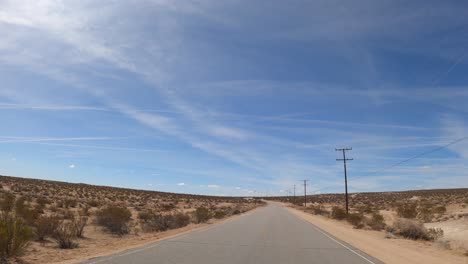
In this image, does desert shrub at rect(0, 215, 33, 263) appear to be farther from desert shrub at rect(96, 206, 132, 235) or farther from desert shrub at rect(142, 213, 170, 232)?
desert shrub at rect(142, 213, 170, 232)

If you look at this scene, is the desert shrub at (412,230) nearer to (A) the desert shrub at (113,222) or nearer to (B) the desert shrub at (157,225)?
(B) the desert shrub at (157,225)

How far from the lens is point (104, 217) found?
83.7 ft

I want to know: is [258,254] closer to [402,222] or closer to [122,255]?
[122,255]

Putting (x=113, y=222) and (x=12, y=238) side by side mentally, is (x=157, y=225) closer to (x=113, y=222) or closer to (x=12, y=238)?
(x=113, y=222)

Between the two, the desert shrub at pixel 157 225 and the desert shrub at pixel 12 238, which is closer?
the desert shrub at pixel 12 238

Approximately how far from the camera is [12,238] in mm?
13031

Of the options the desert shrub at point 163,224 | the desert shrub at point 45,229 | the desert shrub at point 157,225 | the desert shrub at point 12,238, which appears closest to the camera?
the desert shrub at point 12,238

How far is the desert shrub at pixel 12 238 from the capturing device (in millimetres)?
12508

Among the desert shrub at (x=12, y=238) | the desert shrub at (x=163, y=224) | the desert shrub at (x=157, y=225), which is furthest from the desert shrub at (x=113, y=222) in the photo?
the desert shrub at (x=12, y=238)

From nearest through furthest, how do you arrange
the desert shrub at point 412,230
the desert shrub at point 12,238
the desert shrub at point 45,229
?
the desert shrub at point 12,238 → the desert shrub at point 45,229 → the desert shrub at point 412,230

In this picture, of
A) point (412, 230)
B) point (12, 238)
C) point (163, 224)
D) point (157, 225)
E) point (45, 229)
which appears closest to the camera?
point (12, 238)

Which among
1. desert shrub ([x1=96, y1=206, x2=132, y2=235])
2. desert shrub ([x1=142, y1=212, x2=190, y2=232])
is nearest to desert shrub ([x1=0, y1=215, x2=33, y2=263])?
desert shrub ([x1=96, y1=206, x2=132, y2=235])

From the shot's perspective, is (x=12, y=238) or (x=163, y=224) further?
(x=163, y=224)

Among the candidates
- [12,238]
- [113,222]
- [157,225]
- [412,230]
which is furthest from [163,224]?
[12,238]
